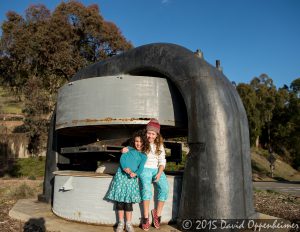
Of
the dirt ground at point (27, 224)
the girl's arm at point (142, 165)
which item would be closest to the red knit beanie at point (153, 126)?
the girl's arm at point (142, 165)

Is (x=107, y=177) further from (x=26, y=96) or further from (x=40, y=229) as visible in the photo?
(x=26, y=96)

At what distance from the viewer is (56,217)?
5738 mm

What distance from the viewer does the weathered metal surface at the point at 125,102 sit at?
538 cm

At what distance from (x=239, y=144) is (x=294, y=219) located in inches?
89.5

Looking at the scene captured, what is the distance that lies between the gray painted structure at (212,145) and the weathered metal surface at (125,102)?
12.9 inches

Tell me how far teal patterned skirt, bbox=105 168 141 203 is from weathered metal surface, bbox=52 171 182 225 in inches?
13.8

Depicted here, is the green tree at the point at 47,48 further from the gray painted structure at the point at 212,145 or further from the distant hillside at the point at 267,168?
the gray painted structure at the point at 212,145

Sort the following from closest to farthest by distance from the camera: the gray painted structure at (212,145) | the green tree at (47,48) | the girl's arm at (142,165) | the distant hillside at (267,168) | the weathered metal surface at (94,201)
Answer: the gray painted structure at (212,145)
the girl's arm at (142,165)
the weathered metal surface at (94,201)
the green tree at (47,48)
the distant hillside at (267,168)

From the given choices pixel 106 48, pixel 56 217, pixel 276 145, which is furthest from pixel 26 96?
pixel 276 145

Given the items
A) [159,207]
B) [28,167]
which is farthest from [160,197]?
[28,167]

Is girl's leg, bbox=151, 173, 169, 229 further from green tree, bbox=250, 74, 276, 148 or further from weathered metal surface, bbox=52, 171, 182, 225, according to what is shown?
green tree, bbox=250, 74, 276, 148

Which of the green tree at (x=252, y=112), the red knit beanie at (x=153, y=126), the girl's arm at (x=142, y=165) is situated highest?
the green tree at (x=252, y=112)

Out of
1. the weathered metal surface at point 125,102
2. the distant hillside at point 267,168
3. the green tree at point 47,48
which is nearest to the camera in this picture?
the weathered metal surface at point 125,102

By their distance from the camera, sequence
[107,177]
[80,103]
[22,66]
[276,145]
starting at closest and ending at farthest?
[107,177] < [80,103] < [22,66] < [276,145]
